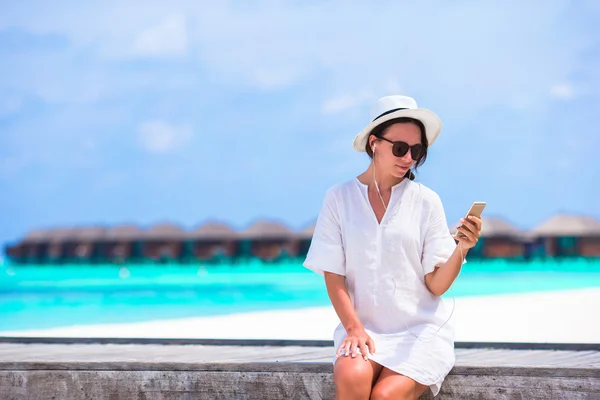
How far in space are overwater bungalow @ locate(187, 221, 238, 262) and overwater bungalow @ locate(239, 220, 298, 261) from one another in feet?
1.28

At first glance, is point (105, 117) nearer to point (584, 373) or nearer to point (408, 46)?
point (408, 46)

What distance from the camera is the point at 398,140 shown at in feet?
8.86

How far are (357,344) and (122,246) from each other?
3286cm

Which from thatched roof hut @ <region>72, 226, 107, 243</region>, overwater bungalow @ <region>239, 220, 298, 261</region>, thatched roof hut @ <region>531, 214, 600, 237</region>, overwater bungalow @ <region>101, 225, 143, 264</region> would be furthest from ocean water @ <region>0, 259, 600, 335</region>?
thatched roof hut @ <region>72, 226, 107, 243</region>

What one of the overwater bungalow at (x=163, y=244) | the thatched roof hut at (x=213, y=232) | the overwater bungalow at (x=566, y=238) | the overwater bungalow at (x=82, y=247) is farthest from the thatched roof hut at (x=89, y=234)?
the overwater bungalow at (x=566, y=238)

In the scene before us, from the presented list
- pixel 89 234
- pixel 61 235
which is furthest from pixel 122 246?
pixel 61 235

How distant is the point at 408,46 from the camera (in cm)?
4266

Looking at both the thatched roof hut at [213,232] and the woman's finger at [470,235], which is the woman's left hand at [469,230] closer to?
the woman's finger at [470,235]

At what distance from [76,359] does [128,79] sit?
4367cm

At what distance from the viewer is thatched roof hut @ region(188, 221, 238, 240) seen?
3438 centimetres

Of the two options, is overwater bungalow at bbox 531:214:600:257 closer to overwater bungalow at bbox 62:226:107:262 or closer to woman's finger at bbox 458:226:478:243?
overwater bungalow at bbox 62:226:107:262

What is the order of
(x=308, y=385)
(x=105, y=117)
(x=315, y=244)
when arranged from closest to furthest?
(x=315, y=244), (x=308, y=385), (x=105, y=117)

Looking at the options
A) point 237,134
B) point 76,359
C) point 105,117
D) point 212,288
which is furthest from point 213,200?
point 76,359

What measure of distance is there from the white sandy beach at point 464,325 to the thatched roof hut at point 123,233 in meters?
25.6
